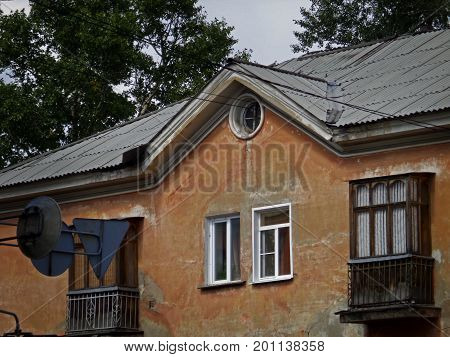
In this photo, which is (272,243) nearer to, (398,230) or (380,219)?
(380,219)

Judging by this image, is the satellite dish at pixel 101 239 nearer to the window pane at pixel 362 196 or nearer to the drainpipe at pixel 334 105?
the drainpipe at pixel 334 105

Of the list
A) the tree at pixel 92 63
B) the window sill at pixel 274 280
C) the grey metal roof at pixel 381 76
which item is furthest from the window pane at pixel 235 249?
the tree at pixel 92 63

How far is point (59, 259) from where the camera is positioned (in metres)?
25.3

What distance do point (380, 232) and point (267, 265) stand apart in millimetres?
2845

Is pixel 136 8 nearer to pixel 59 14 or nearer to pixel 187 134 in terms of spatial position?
pixel 59 14

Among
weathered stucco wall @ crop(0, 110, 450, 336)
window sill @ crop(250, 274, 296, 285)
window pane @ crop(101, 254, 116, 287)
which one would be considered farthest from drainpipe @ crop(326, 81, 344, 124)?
window pane @ crop(101, 254, 116, 287)

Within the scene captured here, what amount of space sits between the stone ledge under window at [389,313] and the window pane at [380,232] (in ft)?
3.30

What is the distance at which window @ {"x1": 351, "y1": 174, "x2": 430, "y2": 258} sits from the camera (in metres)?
24.4

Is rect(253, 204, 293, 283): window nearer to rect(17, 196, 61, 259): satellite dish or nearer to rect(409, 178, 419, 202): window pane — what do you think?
rect(409, 178, 419, 202): window pane

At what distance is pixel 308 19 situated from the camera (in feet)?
150

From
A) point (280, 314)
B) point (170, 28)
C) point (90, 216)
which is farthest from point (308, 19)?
point (280, 314)

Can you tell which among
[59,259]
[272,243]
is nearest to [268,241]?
[272,243]

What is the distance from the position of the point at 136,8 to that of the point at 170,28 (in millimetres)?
1184

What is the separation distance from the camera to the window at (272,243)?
26453mm
